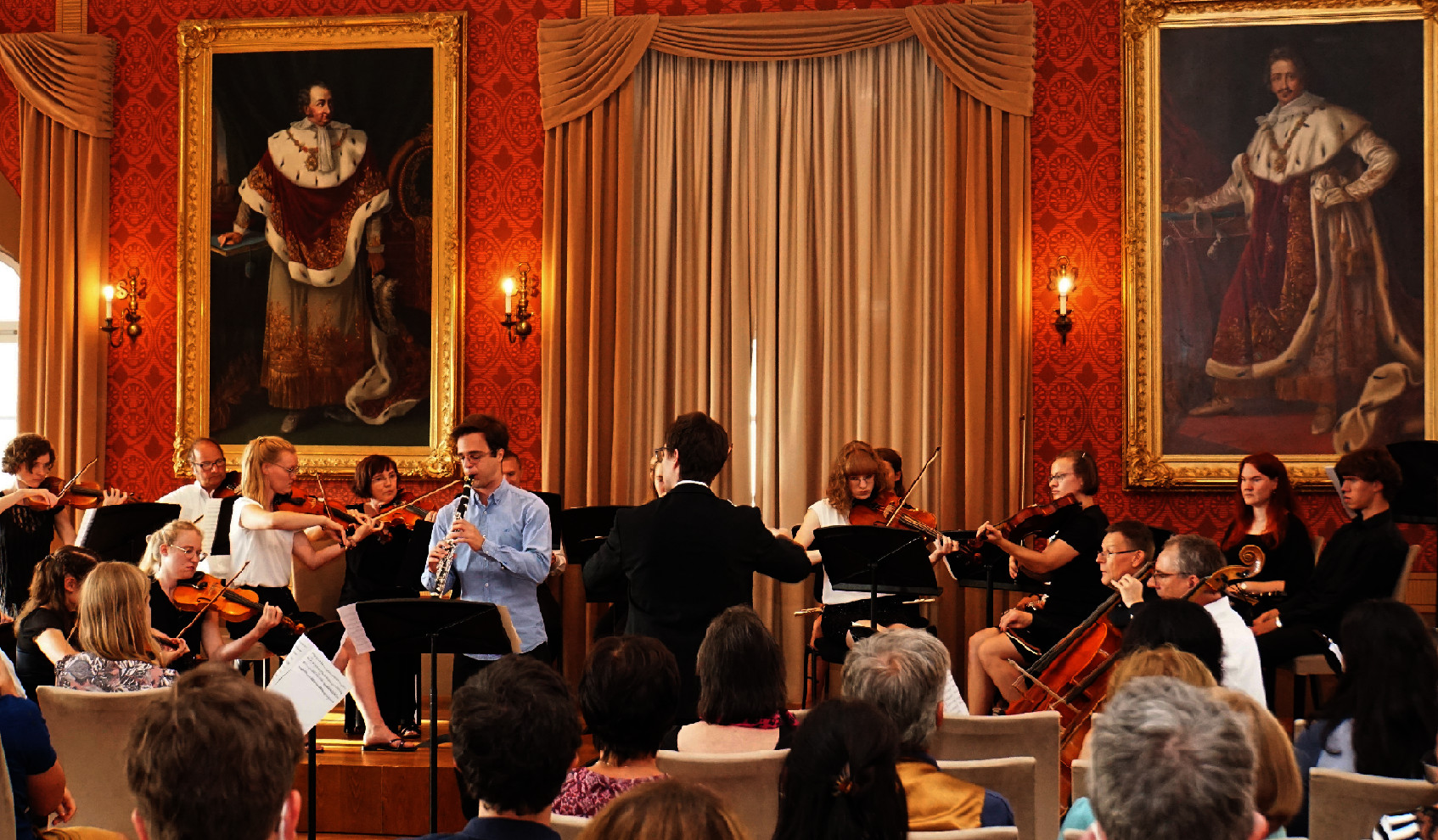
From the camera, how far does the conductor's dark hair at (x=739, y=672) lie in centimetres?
326

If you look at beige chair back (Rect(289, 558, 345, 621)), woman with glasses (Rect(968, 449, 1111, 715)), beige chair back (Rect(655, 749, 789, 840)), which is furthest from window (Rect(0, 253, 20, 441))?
beige chair back (Rect(655, 749, 789, 840))

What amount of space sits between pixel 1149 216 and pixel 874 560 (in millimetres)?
2899

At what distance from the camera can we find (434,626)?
4.25m

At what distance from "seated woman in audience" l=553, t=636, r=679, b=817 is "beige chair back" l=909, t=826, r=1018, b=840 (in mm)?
717

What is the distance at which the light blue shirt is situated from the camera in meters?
4.73

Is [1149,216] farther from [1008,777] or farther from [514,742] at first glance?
[514,742]

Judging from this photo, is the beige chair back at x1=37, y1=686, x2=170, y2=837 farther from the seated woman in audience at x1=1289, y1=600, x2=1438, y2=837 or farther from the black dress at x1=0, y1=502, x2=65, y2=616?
the seated woman in audience at x1=1289, y1=600, x2=1438, y2=837

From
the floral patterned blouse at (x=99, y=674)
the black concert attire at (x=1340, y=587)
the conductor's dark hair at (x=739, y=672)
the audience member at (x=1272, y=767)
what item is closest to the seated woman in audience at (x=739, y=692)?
the conductor's dark hair at (x=739, y=672)

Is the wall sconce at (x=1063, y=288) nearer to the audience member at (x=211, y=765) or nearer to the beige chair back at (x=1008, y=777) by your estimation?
the beige chair back at (x=1008, y=777)

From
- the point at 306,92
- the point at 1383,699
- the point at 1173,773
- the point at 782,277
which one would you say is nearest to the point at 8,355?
the point at 306,92

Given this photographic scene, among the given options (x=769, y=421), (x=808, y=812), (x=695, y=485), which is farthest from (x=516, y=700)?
(x=769, y=421)

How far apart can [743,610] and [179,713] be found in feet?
5.70

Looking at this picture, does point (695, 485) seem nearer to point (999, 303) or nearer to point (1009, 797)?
point (1009, 797)

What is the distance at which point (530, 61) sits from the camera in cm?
772
